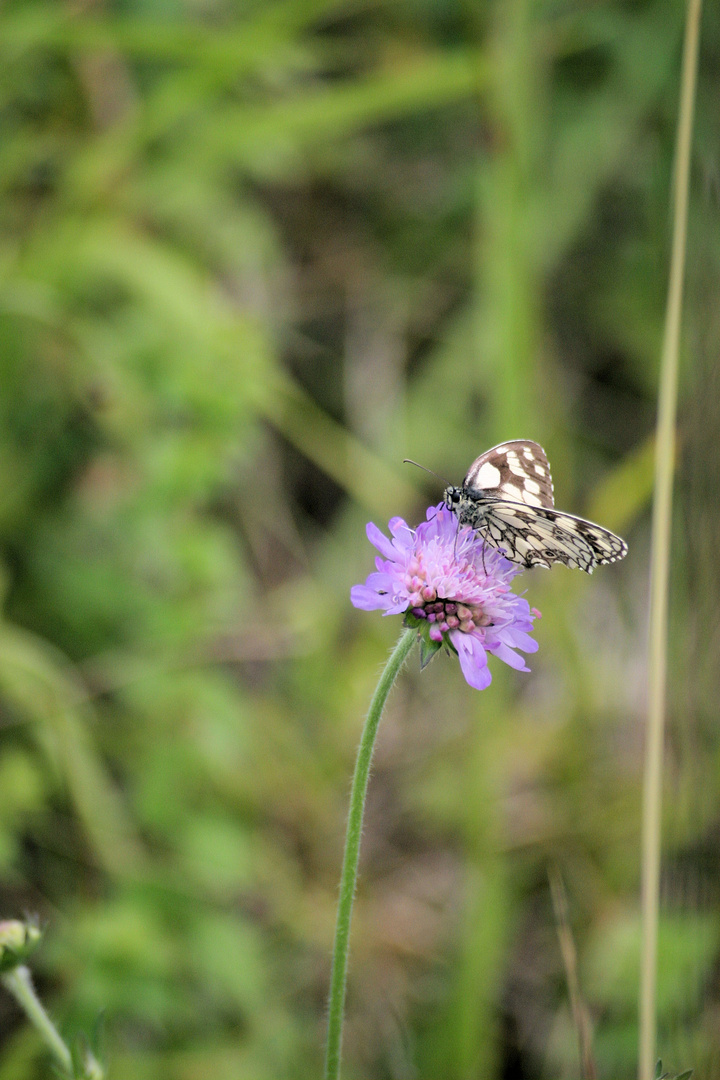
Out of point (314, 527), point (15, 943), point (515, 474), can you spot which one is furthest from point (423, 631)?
point (314, 527)

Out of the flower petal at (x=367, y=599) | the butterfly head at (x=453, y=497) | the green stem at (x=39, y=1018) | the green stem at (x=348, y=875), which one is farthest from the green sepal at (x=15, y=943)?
the butterfly head at (x=453, y=497)

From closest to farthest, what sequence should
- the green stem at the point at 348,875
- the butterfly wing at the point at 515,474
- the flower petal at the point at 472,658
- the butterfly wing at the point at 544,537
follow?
the green stem at the point at 348,875 < the flower petal at the point at 472,658 < the butterfly wing at the point at 544,537 < the butterfly wing at the point at 515,474

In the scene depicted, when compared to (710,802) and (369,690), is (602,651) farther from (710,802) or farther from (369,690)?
(710,802)

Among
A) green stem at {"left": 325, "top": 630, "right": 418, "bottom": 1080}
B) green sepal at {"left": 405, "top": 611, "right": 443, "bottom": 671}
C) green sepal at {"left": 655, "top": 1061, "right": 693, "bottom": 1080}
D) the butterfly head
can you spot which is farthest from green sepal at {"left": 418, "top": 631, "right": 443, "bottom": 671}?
green sepal at {"left": 655, "top": 1061, "right": 693, "bottom": 1080}

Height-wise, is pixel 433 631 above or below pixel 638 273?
below

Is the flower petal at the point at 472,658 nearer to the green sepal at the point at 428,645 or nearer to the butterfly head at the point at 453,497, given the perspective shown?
→ the green sepal at the point at 428,645

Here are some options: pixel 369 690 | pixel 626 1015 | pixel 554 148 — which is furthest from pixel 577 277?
pixel 626 1015

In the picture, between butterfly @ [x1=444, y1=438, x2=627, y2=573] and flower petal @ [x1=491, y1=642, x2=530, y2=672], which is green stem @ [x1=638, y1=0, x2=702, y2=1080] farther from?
flower petal @ [x1=491, y1=642, x2=530, y2=672]
